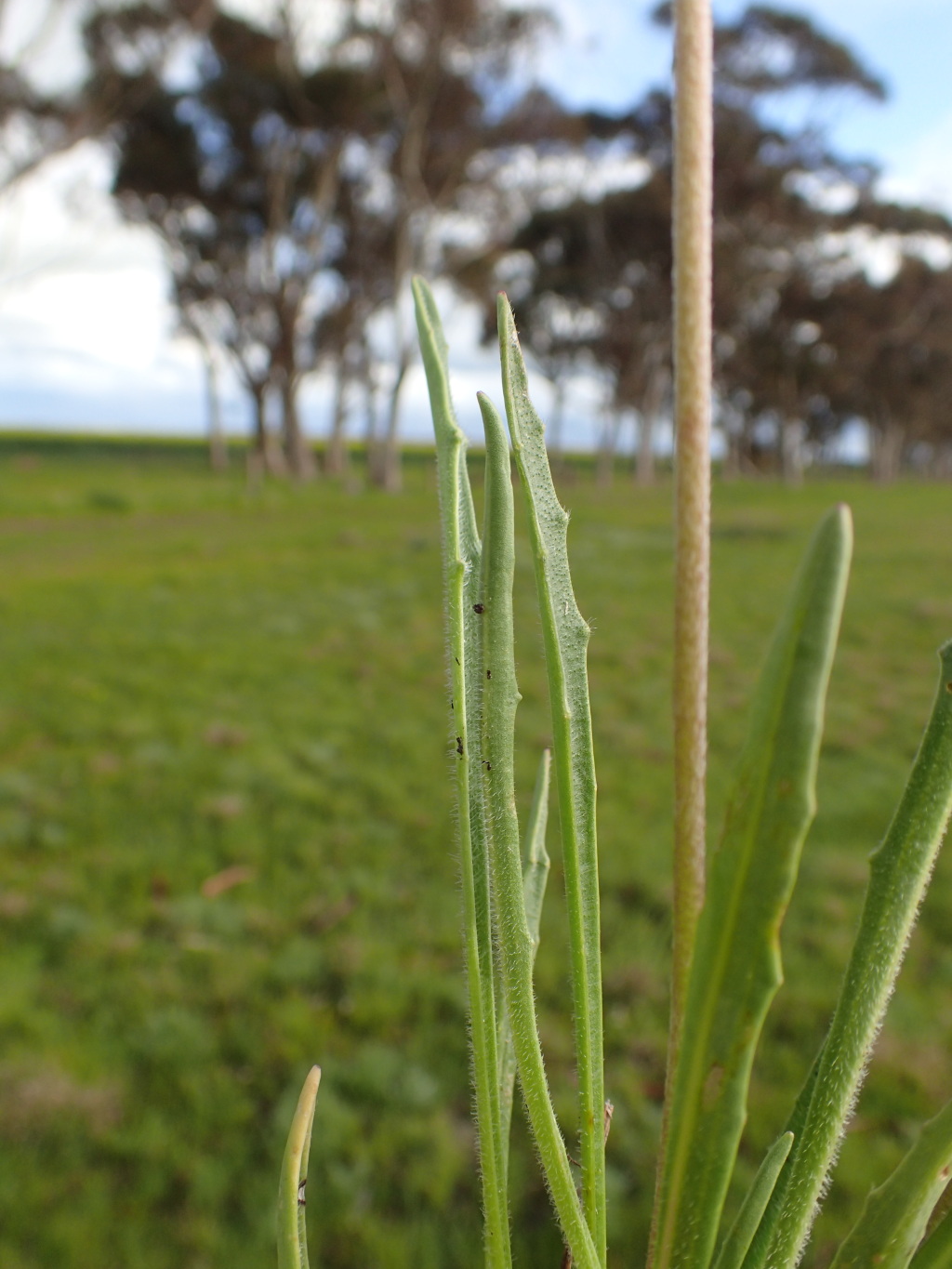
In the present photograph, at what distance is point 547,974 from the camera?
88.2 inches

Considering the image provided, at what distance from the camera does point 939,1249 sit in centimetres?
27

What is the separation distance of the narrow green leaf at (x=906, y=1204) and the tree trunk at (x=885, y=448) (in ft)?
87.9

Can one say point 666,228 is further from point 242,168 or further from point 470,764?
point 470,764

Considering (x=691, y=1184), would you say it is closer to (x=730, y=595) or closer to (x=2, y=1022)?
(x=2, y=1022)

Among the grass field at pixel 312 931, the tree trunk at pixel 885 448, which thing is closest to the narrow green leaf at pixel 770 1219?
the grass field at pixel 312 931

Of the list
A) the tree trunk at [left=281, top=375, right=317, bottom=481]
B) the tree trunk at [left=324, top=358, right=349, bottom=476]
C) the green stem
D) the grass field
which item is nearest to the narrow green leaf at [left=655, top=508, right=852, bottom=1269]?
the green stem

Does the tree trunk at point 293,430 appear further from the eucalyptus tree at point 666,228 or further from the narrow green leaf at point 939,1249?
the narrow green leaf at point 939,1249

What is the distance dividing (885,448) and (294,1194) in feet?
92.8

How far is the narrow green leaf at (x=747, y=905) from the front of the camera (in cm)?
22

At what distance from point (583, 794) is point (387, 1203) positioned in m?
1.66

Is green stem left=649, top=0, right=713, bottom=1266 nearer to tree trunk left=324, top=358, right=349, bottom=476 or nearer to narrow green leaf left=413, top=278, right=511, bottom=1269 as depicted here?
narrow green leaf left=413, top=278, right=511, bottom=1269

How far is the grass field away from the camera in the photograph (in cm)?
163

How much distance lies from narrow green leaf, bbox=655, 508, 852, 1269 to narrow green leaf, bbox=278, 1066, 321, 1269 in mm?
110

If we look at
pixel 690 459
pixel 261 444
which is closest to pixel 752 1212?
pixel 690 459
